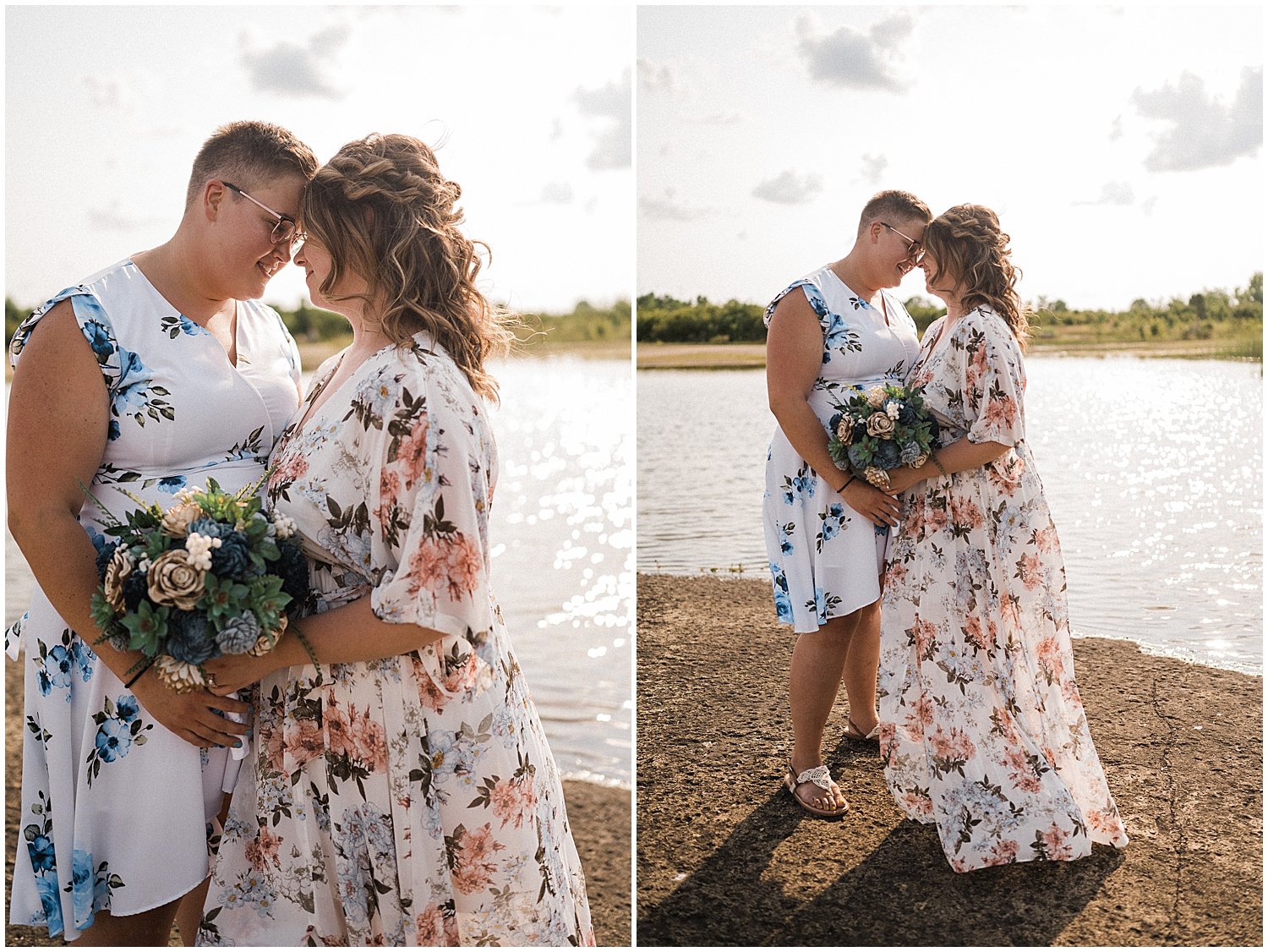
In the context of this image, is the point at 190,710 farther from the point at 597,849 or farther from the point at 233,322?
the point at 597,849

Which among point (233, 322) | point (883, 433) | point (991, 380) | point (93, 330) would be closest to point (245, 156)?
point (233, 322)

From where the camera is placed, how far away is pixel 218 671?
7.57ft

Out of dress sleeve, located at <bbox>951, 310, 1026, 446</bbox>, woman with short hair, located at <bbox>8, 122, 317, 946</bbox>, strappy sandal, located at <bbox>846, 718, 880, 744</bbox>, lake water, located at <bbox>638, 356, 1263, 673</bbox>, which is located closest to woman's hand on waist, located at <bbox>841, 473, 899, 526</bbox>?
dress sleeve, located at <bbox>951, 310, 1026, 446</bbox>

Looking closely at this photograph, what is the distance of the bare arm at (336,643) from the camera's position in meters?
2.22

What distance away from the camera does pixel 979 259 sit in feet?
12.8

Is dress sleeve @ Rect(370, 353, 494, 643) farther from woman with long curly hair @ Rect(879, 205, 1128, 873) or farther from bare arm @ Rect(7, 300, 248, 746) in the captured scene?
woman with long curly hair @ Rect(879, 205, 1128, 873)

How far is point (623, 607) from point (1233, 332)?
16812 millimetres

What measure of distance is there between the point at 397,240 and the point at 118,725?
4.53 ft

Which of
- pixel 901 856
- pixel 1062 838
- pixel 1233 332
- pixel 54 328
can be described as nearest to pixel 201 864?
pixel 54 328

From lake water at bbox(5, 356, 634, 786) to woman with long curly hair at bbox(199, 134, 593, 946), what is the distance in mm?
374

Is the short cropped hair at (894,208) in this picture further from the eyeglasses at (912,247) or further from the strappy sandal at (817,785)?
the strappy sandal at (817,785)

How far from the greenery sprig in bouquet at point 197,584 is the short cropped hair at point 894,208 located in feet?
9.33

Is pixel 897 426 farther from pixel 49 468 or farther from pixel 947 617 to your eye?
pixel 49 468

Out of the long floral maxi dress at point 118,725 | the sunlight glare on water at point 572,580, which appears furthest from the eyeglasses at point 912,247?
the long floral maxi dress at point 118,725
